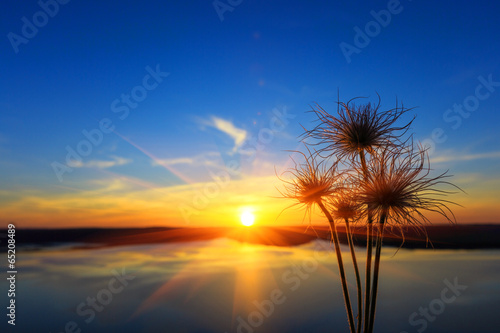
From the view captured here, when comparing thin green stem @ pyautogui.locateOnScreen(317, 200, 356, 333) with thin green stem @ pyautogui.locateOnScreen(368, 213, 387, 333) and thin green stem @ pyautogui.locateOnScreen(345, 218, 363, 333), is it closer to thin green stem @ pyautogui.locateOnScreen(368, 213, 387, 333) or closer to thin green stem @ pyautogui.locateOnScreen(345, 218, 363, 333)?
thin green stem @ pyautogui.locateOnScreen(345, 218, 363, 333)

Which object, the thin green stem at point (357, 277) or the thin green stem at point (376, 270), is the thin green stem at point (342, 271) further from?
the thin green stem at point (376, 270)

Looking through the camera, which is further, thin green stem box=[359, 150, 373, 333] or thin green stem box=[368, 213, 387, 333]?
thin green stem box=[359, 150, 373, 333]

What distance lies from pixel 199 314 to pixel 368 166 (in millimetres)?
6284

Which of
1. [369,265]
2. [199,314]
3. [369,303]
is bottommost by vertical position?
[199,314]

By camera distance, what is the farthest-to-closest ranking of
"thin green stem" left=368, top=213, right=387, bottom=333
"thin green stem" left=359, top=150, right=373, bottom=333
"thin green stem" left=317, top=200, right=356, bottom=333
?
1. "thin green stem" left=317, top=200, right=356, bottom=333
2. "thin green stem" left=359, top=150, right=373, bottom=333
3. "thin green stem" left=368, top=213, right=387, bottom=333

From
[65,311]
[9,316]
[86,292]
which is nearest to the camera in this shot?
[9,316]

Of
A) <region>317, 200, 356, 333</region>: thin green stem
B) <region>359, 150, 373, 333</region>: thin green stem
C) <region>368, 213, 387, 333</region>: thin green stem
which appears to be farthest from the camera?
<region>317, 200, 356, 333</region>: thin green stem

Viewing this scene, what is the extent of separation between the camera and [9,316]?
7.42 meters

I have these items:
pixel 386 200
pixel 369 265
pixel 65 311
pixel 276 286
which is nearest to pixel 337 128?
pixel 386 200

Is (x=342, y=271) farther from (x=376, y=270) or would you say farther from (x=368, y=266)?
(x=376, y=270)

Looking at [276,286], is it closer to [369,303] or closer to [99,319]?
[99,319]

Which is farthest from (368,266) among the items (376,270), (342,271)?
(342,271)

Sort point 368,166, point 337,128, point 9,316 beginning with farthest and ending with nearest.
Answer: point 9,316, point 337,128, point 368,166

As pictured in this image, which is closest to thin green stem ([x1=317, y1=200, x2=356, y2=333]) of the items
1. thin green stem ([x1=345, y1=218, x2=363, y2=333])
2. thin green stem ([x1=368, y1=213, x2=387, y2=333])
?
thin green stem ([x1=345, y1=218, x2=363, y2=333])
